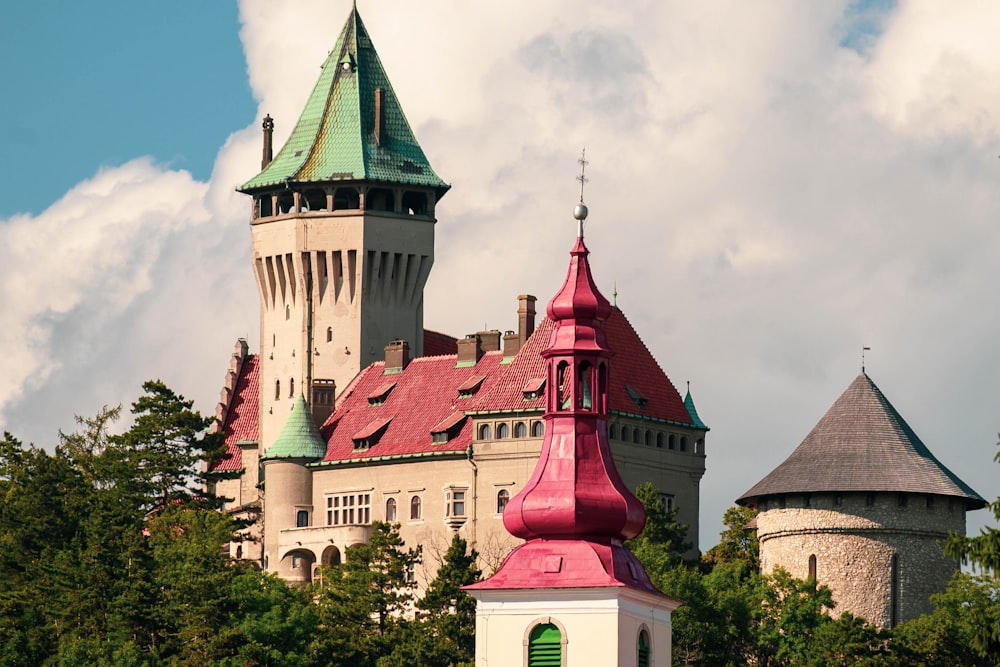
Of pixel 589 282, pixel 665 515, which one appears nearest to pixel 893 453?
pixel 665 515

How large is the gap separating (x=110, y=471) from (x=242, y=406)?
16.6m

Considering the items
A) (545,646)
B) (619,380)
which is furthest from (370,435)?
(545,646)

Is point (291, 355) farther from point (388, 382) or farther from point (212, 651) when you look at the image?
point (212, 651)

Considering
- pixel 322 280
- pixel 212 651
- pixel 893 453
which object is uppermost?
pixel 322 280

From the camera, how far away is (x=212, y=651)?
9394cm

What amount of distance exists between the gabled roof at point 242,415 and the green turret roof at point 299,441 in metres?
7.93

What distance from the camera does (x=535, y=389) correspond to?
357 feet

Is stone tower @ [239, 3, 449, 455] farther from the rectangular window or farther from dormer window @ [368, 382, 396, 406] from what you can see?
the rectangular window

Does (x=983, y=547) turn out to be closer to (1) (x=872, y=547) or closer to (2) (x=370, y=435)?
(1) (x=872, y=547)

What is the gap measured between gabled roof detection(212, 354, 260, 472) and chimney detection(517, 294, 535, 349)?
1527 cm

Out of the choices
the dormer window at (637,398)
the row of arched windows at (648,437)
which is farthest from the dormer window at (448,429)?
the dormer window at (637,398)

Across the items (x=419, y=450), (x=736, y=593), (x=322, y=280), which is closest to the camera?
(x=736, y=593)

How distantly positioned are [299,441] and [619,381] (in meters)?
12.1

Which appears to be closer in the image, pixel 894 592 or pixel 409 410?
pixel 894 592
